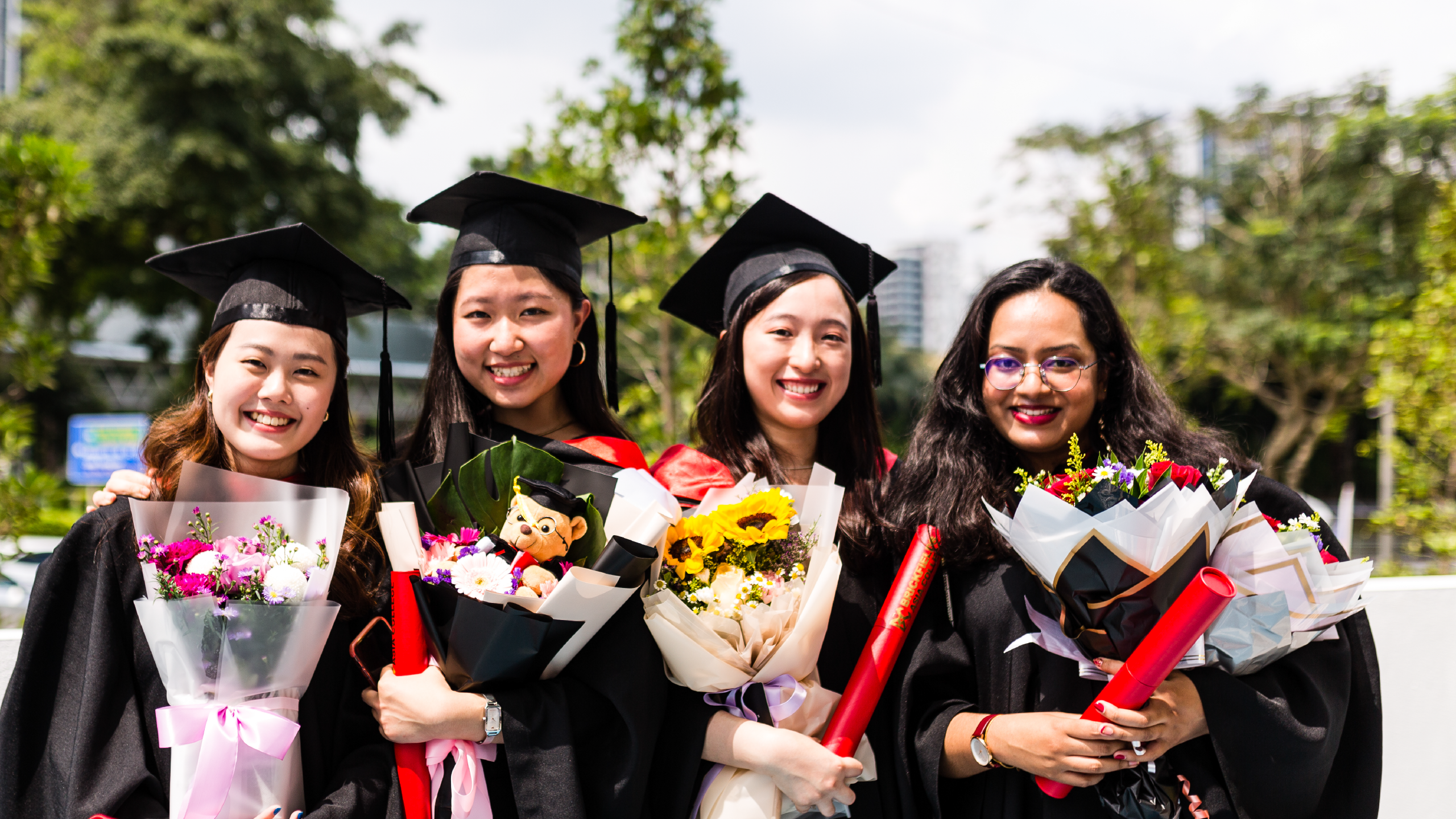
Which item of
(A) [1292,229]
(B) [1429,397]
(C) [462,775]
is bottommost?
(C) [462,775]

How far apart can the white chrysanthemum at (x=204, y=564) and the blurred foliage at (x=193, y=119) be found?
13379 mm

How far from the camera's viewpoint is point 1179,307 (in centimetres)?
996

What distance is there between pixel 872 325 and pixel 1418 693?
2.01 metres

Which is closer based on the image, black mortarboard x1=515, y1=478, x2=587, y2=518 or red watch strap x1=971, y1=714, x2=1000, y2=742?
black mortarboard x1=515, y1=478, x2=587, y2=518

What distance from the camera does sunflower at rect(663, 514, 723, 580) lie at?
1828 millimetres

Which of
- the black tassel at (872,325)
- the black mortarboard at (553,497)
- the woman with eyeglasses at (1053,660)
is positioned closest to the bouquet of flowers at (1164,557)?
the woman with eyeglasses at (1053,660)

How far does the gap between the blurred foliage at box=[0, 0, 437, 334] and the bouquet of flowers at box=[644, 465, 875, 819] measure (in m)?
13.8

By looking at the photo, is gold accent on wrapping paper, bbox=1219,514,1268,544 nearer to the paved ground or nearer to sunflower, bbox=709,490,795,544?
sunflower, bbox=709,490,795,544

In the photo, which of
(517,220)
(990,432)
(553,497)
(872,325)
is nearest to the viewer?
(553,497)

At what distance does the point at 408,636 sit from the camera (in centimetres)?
179

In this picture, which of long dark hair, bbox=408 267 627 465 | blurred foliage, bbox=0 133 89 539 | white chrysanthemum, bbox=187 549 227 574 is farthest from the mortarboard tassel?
blurred foliage, bbox=0 133 89 539

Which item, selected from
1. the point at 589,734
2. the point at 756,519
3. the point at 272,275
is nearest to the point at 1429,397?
the point at 756,519

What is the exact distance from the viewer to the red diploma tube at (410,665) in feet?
5.83

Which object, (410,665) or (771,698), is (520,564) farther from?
(771,698)
